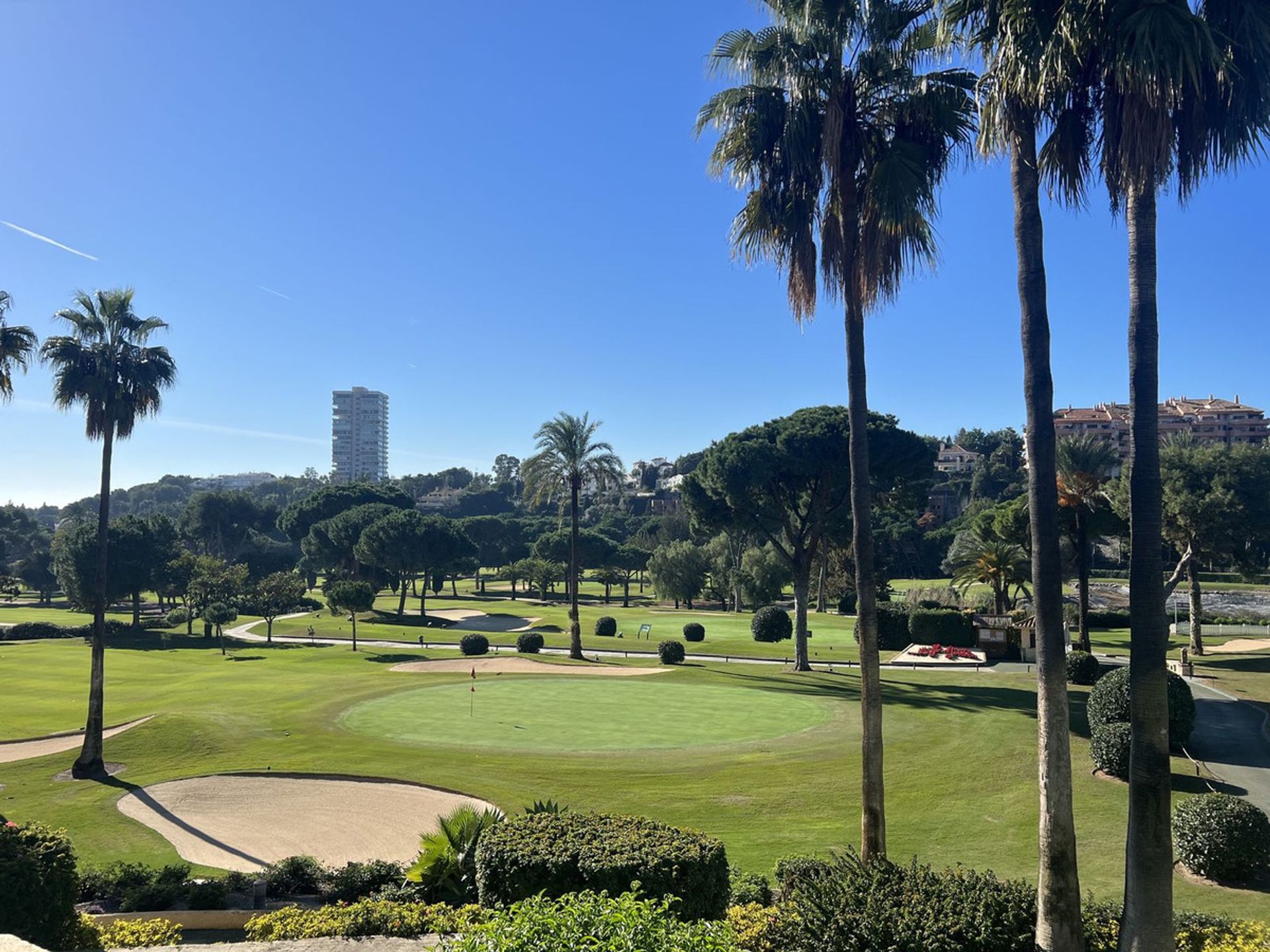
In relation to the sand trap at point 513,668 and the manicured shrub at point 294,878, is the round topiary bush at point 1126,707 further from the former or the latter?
the sand trap at point 513,668

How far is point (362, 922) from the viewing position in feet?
34.3

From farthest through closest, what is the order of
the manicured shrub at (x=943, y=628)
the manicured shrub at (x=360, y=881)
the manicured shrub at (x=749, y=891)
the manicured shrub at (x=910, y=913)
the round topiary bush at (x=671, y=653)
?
the manicured shrub at (x=943, y=628) < the round topiary bush at (x=671, y=653) < the manicured shrub at (x=360, y=881) < the manicured shrub at (x=749, y=891) < the manicured shrub at (x=910, y=913)

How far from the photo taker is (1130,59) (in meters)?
8.27

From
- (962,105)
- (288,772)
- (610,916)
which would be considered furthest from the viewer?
(288,772)

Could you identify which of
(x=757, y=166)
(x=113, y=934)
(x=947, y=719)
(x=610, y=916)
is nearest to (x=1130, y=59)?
(x=757, y=166)

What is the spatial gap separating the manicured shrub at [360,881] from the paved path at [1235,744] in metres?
18.2

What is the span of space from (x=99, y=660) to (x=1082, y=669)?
35.9 m

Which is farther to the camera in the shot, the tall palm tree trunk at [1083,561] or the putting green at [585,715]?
the tall palm tree trunk at [1083,561]

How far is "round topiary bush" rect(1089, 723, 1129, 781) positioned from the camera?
19.6m

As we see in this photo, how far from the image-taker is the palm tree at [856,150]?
1283cm

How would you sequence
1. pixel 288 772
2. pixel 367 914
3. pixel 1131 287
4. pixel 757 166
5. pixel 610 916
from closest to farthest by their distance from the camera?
pixel 610 916
pixel 1131 287
pixel 367 914
pixel 757 166
pixel 288 772

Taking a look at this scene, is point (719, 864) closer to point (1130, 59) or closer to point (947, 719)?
point (1130, 59)

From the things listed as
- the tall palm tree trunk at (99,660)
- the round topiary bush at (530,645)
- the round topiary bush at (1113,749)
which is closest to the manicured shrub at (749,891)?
the round topiary bush at (1113,749)

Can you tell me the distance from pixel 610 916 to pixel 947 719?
25.1m
